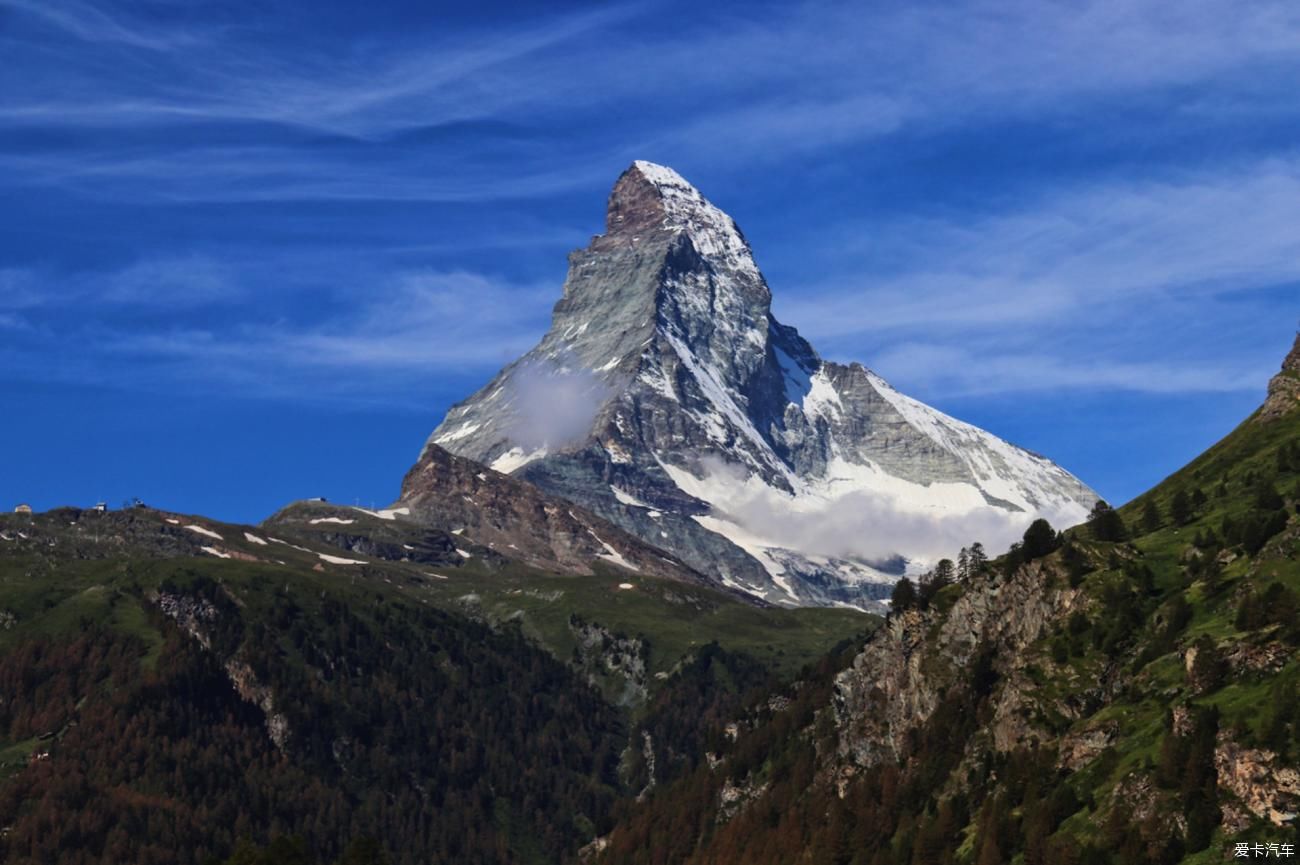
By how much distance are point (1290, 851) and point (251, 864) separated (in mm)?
104328

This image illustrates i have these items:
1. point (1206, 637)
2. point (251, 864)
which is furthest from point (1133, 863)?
point (251, 864)

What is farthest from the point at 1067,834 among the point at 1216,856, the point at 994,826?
the point at 1216,856

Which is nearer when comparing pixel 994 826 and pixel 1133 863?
pixel 1133 863

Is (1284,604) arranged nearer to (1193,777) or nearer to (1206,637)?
(1206,637)

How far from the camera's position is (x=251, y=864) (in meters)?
196

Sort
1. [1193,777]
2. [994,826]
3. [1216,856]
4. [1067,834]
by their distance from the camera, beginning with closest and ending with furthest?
1. [1216,856]
2. [1193,777]
3. [1067,834]
4. [994,826]

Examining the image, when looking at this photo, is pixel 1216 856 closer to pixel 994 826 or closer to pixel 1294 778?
pixel 1294 778

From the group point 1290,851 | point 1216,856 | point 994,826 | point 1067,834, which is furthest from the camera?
point 994,826

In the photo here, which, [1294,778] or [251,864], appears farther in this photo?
[251,864]

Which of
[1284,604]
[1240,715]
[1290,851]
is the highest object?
[1284,604]

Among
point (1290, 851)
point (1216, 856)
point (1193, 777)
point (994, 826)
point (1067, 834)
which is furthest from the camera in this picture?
point (994, 826)

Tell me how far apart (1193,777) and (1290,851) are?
21.9m

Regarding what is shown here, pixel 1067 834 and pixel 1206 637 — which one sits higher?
pixel 1206 637

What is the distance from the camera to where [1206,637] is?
7830 inches
